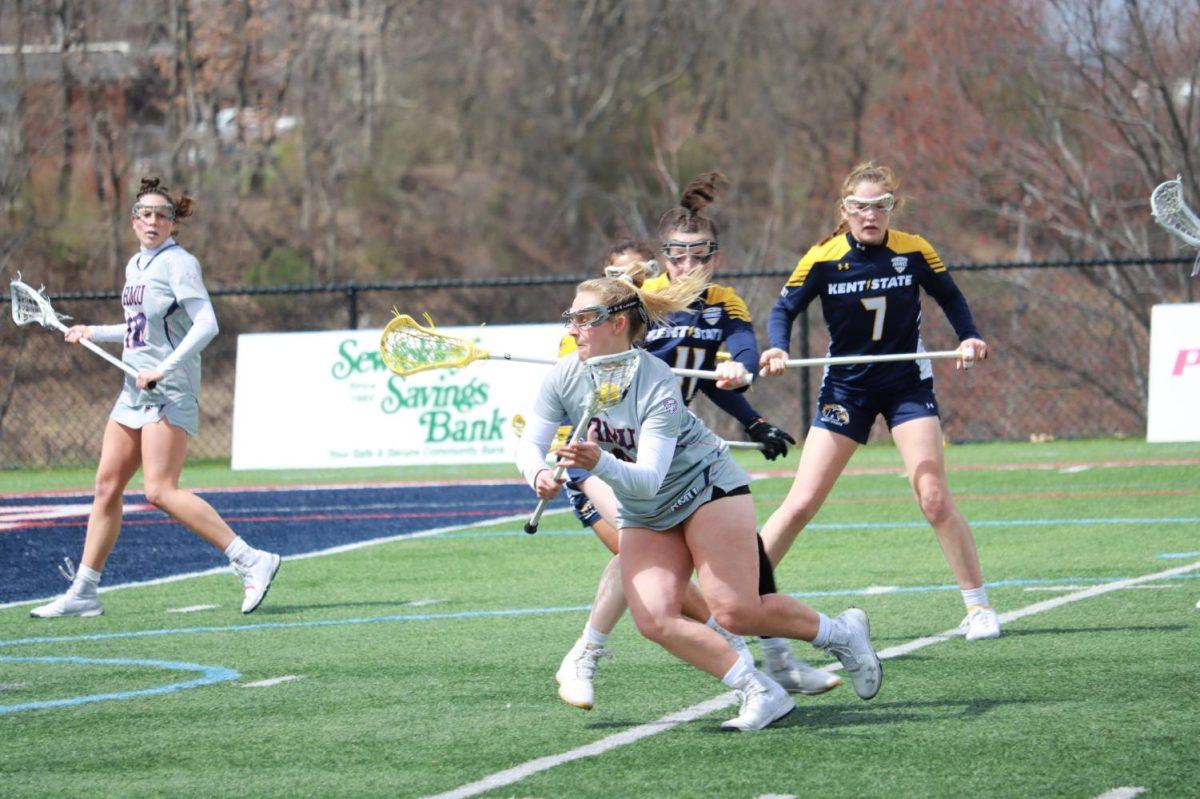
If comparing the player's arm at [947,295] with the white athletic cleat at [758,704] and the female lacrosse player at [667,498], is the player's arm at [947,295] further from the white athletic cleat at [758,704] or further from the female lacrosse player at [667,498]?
the white athletic cleat at [758,704]

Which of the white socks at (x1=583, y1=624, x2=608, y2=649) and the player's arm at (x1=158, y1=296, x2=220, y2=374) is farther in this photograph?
the player's arm at (x1=158, y1=296, x2=220, y2=374)

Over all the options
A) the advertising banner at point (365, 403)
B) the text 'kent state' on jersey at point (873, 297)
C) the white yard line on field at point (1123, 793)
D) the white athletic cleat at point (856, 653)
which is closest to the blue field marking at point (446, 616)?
the text 'kent state' on jersey at point (873, 297)

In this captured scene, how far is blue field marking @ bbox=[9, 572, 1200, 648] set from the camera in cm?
873

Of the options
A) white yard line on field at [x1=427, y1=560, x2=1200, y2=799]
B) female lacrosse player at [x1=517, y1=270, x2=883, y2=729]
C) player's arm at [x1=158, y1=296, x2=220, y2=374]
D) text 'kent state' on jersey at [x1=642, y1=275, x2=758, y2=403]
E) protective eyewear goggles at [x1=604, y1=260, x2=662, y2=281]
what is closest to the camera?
white yard line on field at [x1=427, y1=560, x2=1200, y2=799]

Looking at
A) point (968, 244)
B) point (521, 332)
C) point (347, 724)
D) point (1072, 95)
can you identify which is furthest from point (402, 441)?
point (968, 244)

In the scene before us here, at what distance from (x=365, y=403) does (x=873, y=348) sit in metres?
10.6

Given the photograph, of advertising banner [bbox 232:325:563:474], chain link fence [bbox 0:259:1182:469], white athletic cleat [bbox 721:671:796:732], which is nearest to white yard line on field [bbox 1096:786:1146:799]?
white athletic cleat [bbox 721:671:796:732]

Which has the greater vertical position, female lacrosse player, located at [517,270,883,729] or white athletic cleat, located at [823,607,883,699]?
female lacrosse player, located at [517,270,883,729]

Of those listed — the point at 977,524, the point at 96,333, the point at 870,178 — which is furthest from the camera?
the point at 977,524

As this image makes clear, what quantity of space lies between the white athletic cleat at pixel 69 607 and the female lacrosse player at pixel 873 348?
378 cm

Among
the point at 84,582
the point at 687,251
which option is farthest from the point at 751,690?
the point at 84,582

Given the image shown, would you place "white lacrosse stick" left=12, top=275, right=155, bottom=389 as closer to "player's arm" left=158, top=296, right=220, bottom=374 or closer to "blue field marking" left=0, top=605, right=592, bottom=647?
"player's arm" left=158, top=296, right=220, bottom=374

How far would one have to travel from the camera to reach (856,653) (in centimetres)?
632

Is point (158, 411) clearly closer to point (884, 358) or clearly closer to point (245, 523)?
point (884, 358)
